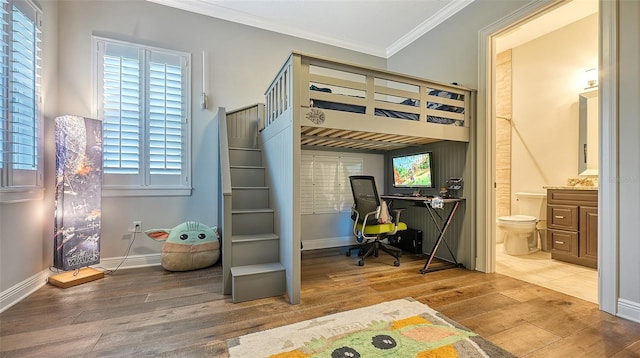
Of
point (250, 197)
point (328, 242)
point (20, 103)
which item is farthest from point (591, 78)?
point (20, 103)

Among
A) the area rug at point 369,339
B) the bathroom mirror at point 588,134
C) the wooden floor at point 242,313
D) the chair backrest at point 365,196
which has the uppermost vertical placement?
the bathroom mirror at point 588,134

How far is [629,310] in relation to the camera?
1.80m

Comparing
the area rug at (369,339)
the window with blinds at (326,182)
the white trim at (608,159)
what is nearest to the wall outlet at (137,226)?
the window with blinds at (326,182)

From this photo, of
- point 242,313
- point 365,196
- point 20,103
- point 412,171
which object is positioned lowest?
point 242,313

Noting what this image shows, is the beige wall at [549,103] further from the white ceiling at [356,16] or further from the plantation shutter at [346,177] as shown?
the plantation shutter at [346,177]

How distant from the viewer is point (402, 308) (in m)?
1.94

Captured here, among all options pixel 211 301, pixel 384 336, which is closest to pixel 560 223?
pixel 384 336

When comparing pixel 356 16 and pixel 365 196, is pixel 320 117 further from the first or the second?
pixel 356 16

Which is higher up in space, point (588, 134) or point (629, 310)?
point (588, 134)

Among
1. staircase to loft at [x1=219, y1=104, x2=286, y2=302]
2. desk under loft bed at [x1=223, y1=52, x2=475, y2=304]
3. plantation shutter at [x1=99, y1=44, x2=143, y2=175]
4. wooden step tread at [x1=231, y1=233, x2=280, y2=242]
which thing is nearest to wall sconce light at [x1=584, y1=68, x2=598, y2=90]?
desk under loft bed at [x1=223, y1=52, x2=475, y2=304]

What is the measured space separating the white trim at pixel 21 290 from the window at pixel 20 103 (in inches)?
27.6

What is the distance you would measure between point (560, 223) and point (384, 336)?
2.99 m

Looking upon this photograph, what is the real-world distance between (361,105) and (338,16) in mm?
1874

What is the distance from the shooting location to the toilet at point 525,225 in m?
3.37
